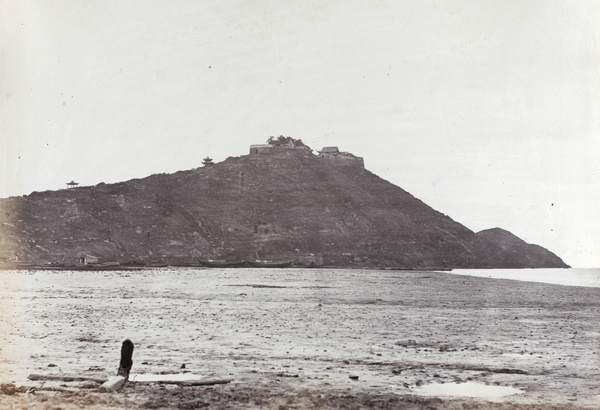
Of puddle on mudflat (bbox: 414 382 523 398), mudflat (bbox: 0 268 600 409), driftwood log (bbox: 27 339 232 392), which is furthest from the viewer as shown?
driftwood log (bbox: 27 339 232 392)

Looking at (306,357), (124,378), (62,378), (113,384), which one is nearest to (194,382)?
(124,378)

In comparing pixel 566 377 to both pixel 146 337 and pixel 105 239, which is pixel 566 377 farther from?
pixel 105 239

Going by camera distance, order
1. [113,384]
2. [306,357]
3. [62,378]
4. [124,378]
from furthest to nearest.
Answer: [306,357]
[62,378]
[124,378]
[113,384]

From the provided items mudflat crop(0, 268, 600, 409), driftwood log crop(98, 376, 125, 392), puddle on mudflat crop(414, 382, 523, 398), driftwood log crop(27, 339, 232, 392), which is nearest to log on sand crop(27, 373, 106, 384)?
driftwood log crop(27, 339, 232, 392)

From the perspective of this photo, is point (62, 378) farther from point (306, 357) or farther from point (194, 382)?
point (306, 357)

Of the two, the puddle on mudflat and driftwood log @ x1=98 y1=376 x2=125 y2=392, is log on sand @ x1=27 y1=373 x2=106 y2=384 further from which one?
the puddle on mudflat

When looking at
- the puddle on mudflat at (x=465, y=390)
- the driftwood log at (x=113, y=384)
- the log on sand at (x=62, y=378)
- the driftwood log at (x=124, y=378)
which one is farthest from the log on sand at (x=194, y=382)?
the puddle on mudflat at (x=465, y=390)

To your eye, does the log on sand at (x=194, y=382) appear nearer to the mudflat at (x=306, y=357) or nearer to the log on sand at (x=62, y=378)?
the mudflat at (x=306, y=357)

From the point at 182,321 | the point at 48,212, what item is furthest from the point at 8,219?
the point at 182,321
